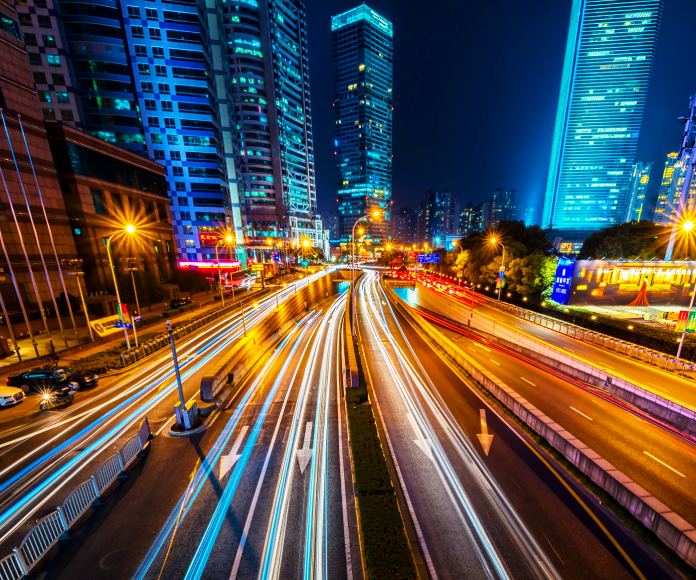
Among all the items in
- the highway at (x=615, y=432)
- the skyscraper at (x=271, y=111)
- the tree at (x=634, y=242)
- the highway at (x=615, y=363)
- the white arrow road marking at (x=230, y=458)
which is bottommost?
the highway at (x=615, y=363)

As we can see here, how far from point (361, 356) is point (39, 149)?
47605 mm

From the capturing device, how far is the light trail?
833 cm

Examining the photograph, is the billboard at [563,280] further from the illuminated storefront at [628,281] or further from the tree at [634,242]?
the tree at [634,242]

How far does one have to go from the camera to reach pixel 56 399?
57.8ft

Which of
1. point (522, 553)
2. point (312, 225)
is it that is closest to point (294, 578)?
point (522, 553)

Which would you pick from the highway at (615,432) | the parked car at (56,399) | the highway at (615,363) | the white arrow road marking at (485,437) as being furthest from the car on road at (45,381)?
the highway at (615,363)

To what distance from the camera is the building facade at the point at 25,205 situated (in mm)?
29031

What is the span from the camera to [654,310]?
125 ft

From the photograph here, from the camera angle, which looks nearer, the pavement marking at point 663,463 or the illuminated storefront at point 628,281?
the pavement marking at point 663,463

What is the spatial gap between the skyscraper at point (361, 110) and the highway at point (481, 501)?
540 ft

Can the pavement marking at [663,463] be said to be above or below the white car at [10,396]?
below

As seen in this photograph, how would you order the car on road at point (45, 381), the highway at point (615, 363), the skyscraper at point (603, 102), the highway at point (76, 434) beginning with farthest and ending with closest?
the skyscraper at point (603, 102) < the car on road at point (45, 381) < the highway at point (615, 363) < the highway at point (76, 434)

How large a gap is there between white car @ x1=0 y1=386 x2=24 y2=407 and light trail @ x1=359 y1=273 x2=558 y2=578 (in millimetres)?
26247

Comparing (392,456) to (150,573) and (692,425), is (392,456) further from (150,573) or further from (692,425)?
(692,425)
